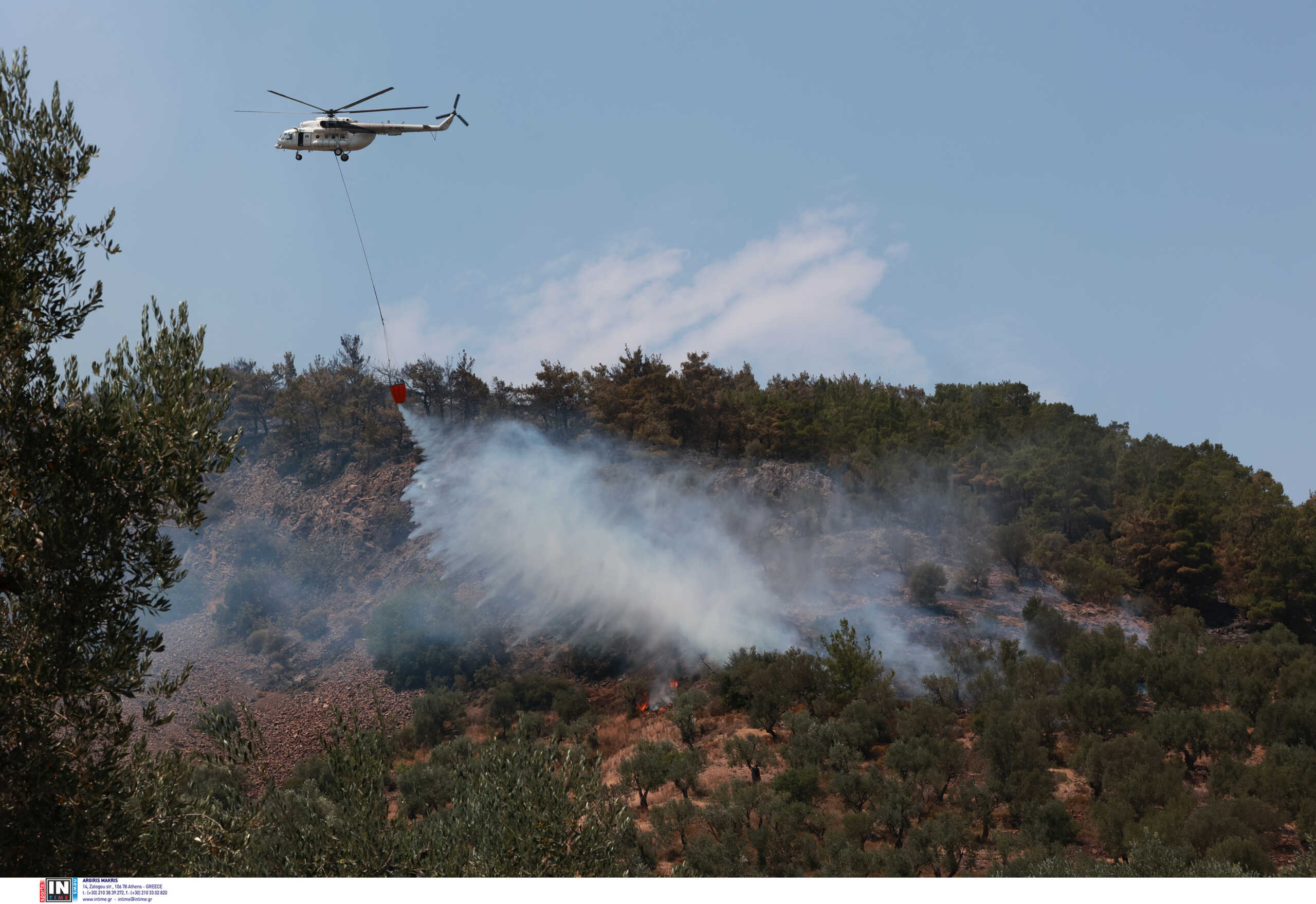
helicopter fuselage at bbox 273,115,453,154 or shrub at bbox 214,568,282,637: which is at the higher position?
helicopter fuselage at bbox 273,115,453,154

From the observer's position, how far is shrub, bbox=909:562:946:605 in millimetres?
50875

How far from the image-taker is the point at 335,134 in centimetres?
2630

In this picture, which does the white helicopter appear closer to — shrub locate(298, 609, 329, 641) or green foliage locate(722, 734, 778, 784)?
green foliage locate(722, 734, 778, 784)

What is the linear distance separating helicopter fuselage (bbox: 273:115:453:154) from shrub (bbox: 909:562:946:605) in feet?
125

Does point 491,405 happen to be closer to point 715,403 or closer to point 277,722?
point 715,403

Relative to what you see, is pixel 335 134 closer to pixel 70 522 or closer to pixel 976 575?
pixel 70 522

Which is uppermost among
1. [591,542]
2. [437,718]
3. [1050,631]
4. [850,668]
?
[591,542]

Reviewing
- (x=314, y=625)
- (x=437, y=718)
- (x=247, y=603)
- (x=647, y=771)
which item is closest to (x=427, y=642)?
(x=437, y=718)

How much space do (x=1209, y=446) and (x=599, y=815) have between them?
67.2m

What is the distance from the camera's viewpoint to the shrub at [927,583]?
2003 inches

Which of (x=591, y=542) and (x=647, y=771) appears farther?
(x=591, y=542)

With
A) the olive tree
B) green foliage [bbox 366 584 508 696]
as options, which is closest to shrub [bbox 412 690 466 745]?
green foliage [bbox 366 584 508 696]

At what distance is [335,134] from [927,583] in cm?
3997

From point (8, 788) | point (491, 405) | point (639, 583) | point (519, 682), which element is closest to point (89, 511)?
point (8, 788)
